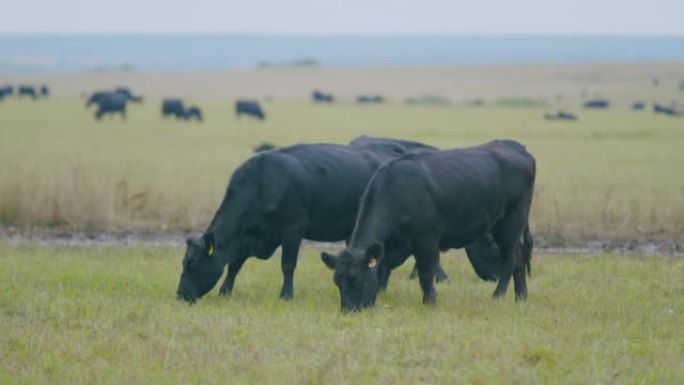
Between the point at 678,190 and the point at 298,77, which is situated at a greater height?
the point at 678,190

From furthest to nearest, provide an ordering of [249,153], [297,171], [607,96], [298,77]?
[298,77], [607,96], [249,153], [297,171]

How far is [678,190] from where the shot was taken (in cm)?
2559

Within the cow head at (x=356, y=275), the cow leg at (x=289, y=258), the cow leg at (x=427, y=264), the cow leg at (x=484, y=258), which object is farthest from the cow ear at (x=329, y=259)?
the cow leg at (x=484, y=258)

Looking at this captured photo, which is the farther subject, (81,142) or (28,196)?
(81,142)

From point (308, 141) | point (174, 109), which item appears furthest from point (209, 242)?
point (174, 109)

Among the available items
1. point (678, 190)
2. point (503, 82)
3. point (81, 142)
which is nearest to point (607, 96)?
point (503, 82)

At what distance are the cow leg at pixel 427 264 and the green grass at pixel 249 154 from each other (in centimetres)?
650

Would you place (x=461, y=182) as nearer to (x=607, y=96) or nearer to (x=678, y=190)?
(x=678, y=190)

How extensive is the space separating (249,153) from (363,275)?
946 inches

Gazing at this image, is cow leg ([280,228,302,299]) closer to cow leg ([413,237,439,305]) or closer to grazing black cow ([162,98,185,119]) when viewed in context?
cow leg ([413,237,439,305])

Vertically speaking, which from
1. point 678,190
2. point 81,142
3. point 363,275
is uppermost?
point 363,275

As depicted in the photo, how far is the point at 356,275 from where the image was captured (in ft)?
41.4

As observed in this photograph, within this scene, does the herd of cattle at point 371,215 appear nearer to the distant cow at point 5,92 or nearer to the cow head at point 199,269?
the cow head at point 199,269

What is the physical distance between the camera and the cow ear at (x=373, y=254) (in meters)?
12.8
